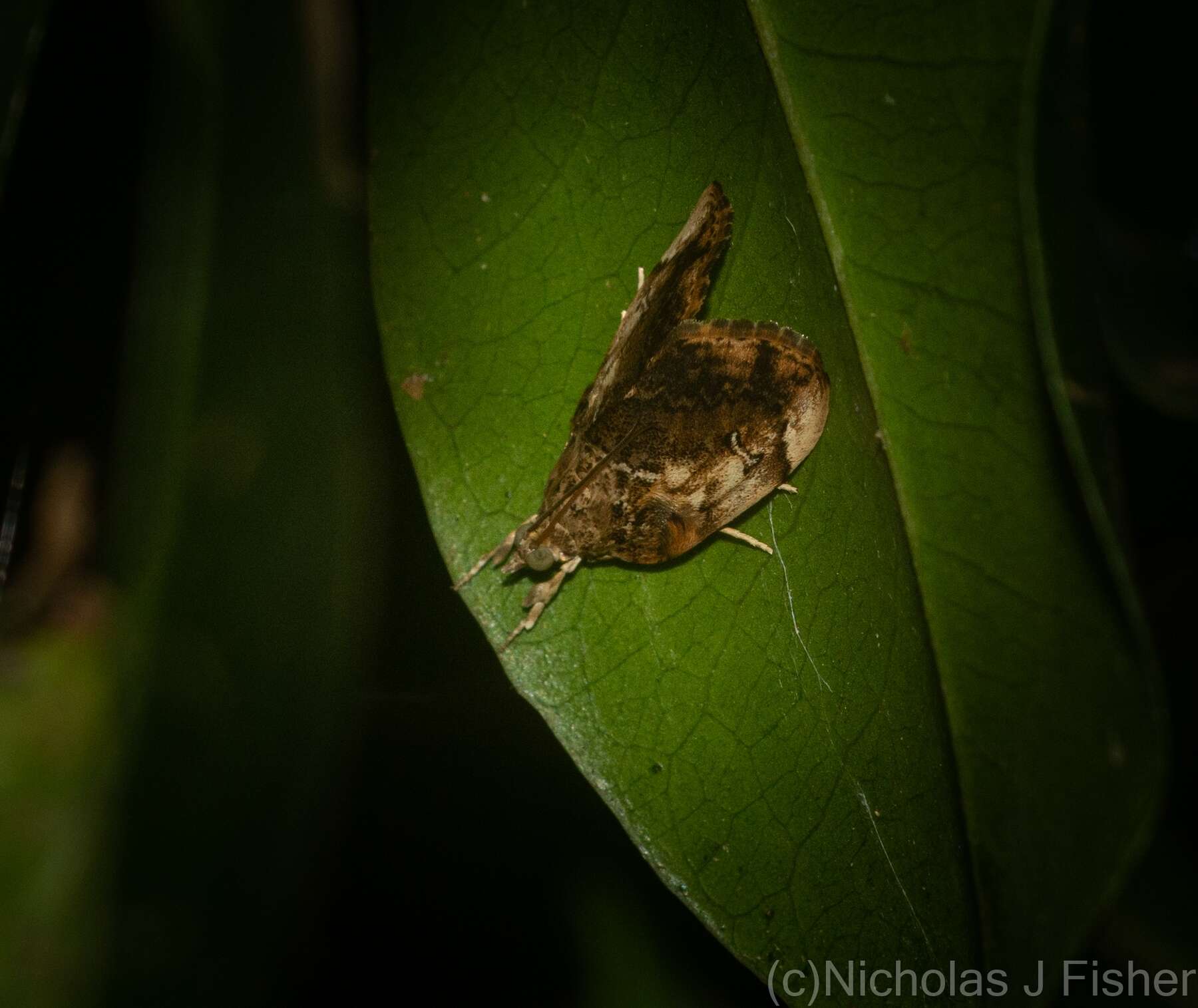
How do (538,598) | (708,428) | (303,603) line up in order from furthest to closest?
(303,603)
(708,428)
(538,598)

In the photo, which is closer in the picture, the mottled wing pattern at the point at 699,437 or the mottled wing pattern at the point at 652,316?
the mottled wing pattern at the point at 652,316

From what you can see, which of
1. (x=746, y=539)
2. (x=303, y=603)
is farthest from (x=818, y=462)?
(x=303, y=603)

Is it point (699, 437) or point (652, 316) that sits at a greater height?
point (652, 316)

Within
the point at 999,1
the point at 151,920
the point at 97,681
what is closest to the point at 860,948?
the point at 999,1

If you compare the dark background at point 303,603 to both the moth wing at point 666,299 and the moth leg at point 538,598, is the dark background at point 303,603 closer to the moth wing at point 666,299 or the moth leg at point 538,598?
the moth leg at point 538,598

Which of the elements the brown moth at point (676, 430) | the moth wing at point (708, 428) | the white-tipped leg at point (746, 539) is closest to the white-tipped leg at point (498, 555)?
the brown moth at point (676, 430)

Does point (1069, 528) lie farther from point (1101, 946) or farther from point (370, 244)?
point (1101, 946)

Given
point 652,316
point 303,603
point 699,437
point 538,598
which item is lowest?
point 303,603

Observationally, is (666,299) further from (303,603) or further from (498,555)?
(303,603)
